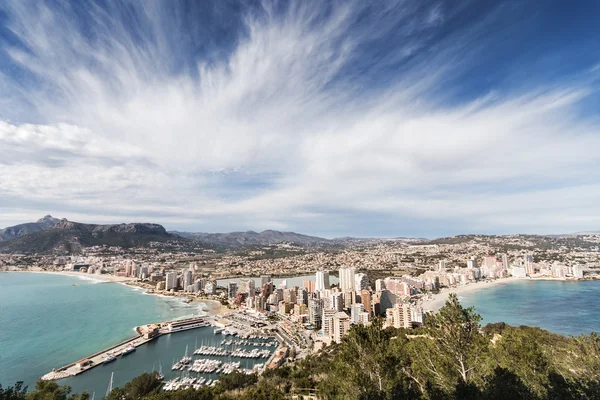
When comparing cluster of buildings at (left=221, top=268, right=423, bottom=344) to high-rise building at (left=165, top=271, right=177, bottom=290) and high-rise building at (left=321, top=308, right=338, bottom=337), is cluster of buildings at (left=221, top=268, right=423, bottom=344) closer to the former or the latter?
high-rise building at (left=321, top=308, right=338, bottom=337)

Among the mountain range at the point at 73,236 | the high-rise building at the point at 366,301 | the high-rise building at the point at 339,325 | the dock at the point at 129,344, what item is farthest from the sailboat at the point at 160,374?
the mountain range at the point at 73,236

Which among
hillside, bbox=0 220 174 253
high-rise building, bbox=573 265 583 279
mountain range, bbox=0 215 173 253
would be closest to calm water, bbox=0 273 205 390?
hillside, bbox=0 220 174 253

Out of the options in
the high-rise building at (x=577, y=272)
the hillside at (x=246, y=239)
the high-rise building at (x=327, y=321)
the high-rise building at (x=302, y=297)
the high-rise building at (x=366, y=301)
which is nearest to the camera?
the high-rise building at (x=327, y=321)

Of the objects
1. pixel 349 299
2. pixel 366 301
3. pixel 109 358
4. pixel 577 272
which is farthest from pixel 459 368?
pixel 577 272

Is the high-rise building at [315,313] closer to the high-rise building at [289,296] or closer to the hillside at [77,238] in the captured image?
the high-rise building at [289,296]

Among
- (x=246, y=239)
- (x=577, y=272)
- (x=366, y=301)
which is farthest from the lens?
(x=246, y=239)

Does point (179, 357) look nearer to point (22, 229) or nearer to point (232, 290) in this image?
point (232, 290)
